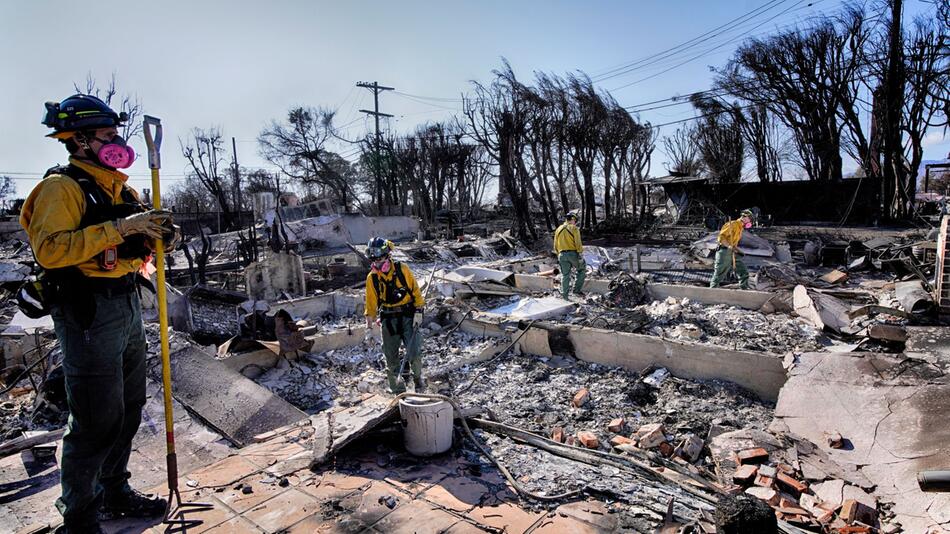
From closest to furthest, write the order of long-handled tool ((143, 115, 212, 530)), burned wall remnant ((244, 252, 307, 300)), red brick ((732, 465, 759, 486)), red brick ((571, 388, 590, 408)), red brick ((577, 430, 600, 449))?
long-handled tool ((143, 115, 212, 530)) < red brick ((732, 465, 759, 486)) < red brick ((577, 430, 600, 449)) < red brick ((571, 388, 590, 408)) < burned wall remnant ((244, 252, 307, 300))

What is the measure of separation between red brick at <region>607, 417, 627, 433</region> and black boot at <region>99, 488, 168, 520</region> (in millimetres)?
3743

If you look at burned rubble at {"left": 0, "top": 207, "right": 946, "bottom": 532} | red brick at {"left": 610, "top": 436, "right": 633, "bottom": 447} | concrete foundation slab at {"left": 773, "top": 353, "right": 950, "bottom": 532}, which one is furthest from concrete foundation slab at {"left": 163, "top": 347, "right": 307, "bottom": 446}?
concrete foundation slab at {"left": 773, "top": 353, "right": 950, "bottom": 532}

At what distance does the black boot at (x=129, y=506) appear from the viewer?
264cm

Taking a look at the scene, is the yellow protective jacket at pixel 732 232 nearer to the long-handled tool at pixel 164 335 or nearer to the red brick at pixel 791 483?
the red brick at pixel 791 483

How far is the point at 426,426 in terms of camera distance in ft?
10.9

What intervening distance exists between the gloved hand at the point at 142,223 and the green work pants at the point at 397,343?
3702 mm

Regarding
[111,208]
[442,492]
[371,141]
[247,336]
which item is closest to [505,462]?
[442,492]

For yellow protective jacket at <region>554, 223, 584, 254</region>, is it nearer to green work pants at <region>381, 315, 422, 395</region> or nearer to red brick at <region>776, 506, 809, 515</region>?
green work pants at <region>381, 315, 422, 395</region>

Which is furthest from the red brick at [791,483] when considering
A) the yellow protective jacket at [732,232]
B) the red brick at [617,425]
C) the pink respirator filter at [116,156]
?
the yellow protective jacket at [732,232]

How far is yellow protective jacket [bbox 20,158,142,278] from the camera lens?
2.20 meters

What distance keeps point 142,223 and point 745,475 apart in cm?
416

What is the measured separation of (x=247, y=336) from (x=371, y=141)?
2907 centimetres

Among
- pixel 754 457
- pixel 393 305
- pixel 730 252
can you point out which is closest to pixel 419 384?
pixel 393 305

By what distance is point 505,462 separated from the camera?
3.33m
